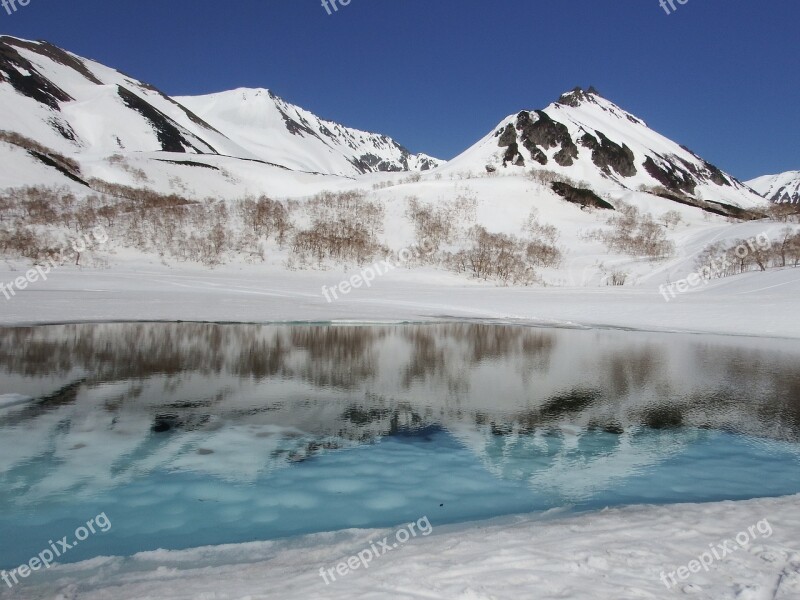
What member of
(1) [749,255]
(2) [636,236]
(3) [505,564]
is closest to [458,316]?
(3) [505,564]

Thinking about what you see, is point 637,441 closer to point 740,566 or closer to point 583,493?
point 583,493

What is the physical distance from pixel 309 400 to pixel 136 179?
93266 millimetres

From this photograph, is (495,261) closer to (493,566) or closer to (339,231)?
(339,231)

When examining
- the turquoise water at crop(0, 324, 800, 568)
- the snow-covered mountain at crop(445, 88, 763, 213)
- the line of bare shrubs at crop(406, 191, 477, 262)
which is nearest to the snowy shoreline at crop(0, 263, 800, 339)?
the turquoise water at crop(0, 324, 800, 568)

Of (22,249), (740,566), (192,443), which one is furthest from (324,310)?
(22,249)

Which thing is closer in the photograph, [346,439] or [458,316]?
[346,439]

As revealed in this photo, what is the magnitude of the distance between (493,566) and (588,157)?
497 feet

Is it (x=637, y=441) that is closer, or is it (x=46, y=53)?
(x=637, y=441)

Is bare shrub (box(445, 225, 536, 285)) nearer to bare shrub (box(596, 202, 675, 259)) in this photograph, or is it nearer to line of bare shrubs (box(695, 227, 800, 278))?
bare shrub (box(596, 202, 675, 259))

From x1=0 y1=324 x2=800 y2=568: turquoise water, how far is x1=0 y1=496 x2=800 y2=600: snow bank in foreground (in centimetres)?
57

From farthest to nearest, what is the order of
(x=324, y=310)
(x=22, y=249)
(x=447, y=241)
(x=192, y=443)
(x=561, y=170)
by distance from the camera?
1. (x=561, y=170)
2. (x=447, y=241)
3. (x=22, y=249)
4. (x=324, y=310)
5. (x=192, y=443)

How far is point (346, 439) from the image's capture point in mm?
9391

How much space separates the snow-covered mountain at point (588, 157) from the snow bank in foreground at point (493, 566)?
11983 centimetres

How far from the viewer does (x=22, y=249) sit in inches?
1889
